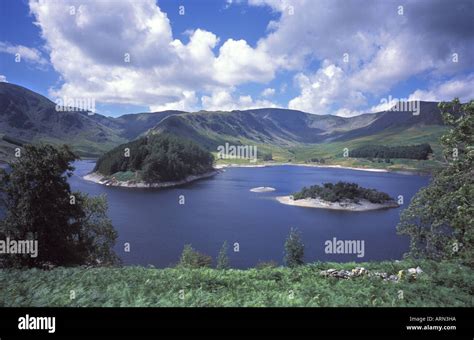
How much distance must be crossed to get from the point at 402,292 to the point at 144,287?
7050 mm

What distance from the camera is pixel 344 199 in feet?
244

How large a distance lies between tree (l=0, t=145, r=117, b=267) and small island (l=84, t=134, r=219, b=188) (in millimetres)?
82142

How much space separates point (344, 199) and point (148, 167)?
64450 millimetres

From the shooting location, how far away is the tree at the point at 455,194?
11516 mm

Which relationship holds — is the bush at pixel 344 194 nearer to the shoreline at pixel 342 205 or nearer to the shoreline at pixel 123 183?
the shoreline at pixel 342 205

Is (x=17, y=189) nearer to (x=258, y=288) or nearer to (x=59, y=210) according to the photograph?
(x=59, y=210)

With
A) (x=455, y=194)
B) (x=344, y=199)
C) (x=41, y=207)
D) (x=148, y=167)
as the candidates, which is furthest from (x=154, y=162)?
(x=455, y=194)

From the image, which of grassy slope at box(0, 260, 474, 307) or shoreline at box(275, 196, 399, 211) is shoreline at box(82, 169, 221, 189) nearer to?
shoreline at box(275, 196, 399, 211)

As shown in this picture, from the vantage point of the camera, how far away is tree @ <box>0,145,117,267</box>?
58.4ft

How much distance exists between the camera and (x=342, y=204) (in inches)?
2894

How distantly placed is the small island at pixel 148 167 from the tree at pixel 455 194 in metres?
91.4
